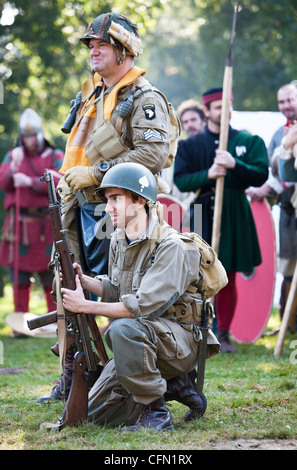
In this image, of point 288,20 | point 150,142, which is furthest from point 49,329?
point 288,20

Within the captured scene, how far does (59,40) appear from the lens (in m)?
13.6

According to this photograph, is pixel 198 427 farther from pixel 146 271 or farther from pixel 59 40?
pixel 59 40

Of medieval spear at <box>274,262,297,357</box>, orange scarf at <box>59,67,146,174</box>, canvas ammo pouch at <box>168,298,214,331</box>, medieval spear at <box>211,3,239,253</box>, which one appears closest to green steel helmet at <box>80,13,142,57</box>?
orange scarf at <box>59,67,146,174</box>

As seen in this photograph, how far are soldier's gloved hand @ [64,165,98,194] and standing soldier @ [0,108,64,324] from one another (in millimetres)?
3684

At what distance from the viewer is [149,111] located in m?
4.79

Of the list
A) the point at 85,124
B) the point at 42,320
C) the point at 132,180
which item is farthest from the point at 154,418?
the point at 85,124

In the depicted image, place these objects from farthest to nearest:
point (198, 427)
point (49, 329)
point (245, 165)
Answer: point (49, 329)
point (245, 165)
point (198, 427)

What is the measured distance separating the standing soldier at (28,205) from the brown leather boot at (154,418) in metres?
4.64

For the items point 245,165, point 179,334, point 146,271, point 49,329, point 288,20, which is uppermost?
point 288,20

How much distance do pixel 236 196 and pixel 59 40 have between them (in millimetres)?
7662

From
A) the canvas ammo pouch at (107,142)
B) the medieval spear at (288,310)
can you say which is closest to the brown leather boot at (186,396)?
the canvas ammo pouch at (107,142)

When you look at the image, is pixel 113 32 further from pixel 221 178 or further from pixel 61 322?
pixel 221 178

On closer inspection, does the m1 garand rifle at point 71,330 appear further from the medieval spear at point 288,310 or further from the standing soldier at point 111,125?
the medieval spear at point 288,310

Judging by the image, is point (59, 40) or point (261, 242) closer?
point (261, 242)
